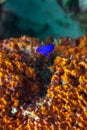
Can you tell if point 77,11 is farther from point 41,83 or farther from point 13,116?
point 13,116

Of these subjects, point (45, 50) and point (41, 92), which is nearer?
point (41, 92)

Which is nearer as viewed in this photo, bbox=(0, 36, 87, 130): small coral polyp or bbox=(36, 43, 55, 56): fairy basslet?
bbox=(0, 36, 87, 130): small coral polyp

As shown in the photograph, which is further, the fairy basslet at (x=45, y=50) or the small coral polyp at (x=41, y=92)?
the fairy basslet at (x=45, y=50)

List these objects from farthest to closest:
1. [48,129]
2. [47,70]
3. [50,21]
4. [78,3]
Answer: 1. [50,21]
2. [78,3]
3. [47,70]
4. [48,129]

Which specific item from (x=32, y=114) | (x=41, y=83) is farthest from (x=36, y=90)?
(x=32, y=114)

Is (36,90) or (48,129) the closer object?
(48,129)

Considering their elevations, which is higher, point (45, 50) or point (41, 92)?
point (45, 50)

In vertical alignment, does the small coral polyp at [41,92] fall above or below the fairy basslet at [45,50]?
below

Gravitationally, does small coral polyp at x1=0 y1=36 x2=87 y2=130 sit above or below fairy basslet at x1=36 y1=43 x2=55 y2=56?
below
